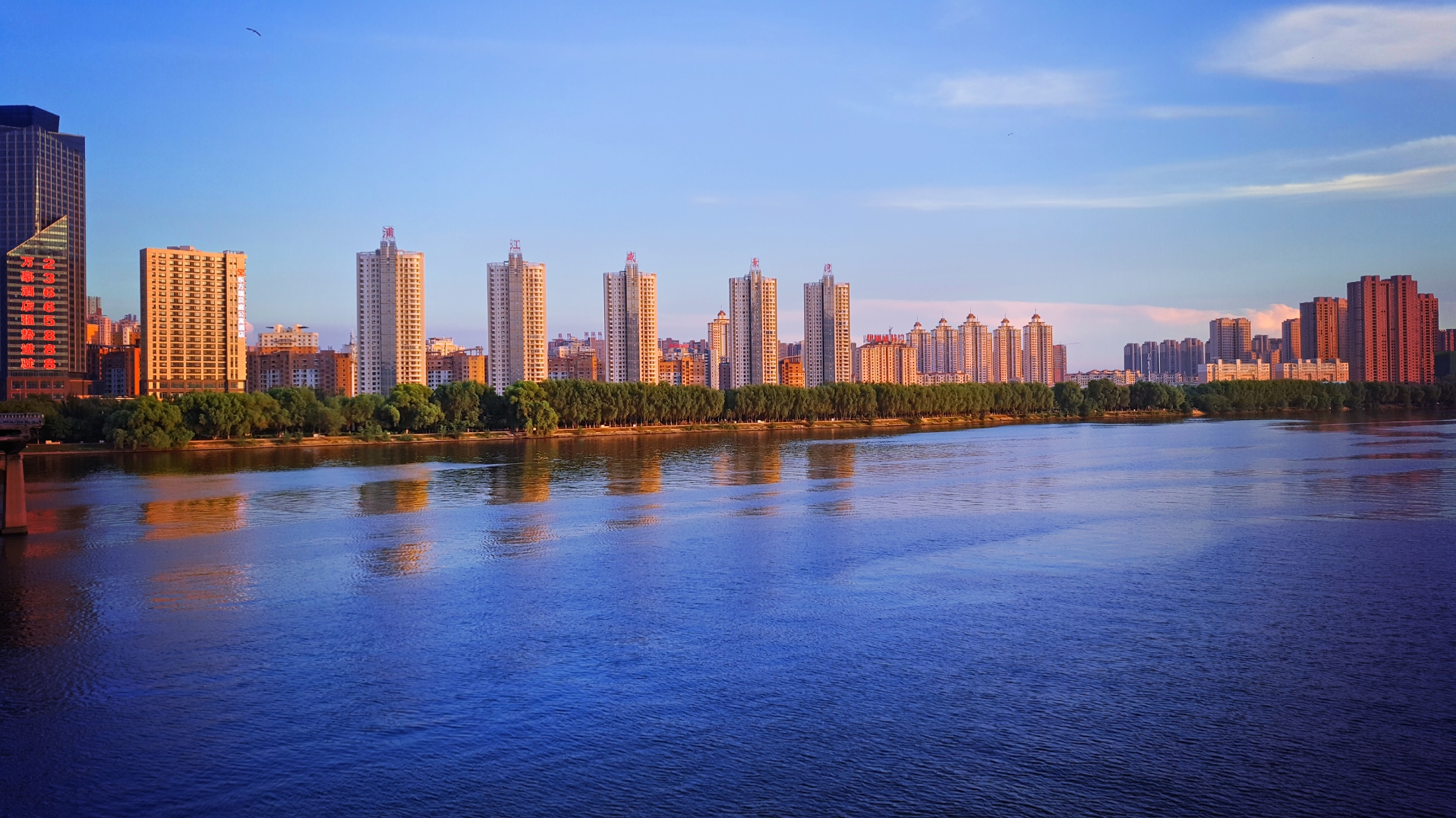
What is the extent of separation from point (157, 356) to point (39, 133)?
171ft

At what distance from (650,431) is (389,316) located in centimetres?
5028

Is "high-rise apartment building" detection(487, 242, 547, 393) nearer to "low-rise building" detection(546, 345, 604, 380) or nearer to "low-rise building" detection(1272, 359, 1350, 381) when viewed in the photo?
"low-rise building" detection(546, 345, 604, 380)

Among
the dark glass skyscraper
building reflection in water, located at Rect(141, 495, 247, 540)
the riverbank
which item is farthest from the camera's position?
the dark glass skyscraper

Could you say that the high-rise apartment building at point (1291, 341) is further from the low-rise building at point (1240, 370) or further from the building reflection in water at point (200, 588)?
the building reflection in water at point (200, 588)

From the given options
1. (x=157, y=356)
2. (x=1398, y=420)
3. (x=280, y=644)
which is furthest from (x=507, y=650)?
(x=157, y=356)

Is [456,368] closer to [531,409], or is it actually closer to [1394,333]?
[531,409]

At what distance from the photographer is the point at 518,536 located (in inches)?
893

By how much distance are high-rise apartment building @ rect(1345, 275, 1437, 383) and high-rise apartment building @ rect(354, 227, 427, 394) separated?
127 metres

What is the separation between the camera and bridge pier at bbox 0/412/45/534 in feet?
75.3

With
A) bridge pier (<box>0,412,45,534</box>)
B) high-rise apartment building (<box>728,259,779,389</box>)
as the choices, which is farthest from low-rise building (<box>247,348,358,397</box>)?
bridge pier (<box>0,412,45,534</box>)

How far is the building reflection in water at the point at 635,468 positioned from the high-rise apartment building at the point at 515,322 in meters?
53.9

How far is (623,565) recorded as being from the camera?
18.4m

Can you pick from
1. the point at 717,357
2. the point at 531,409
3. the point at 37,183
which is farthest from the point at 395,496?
the point at 717,357

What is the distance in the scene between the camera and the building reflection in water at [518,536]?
20344mm
